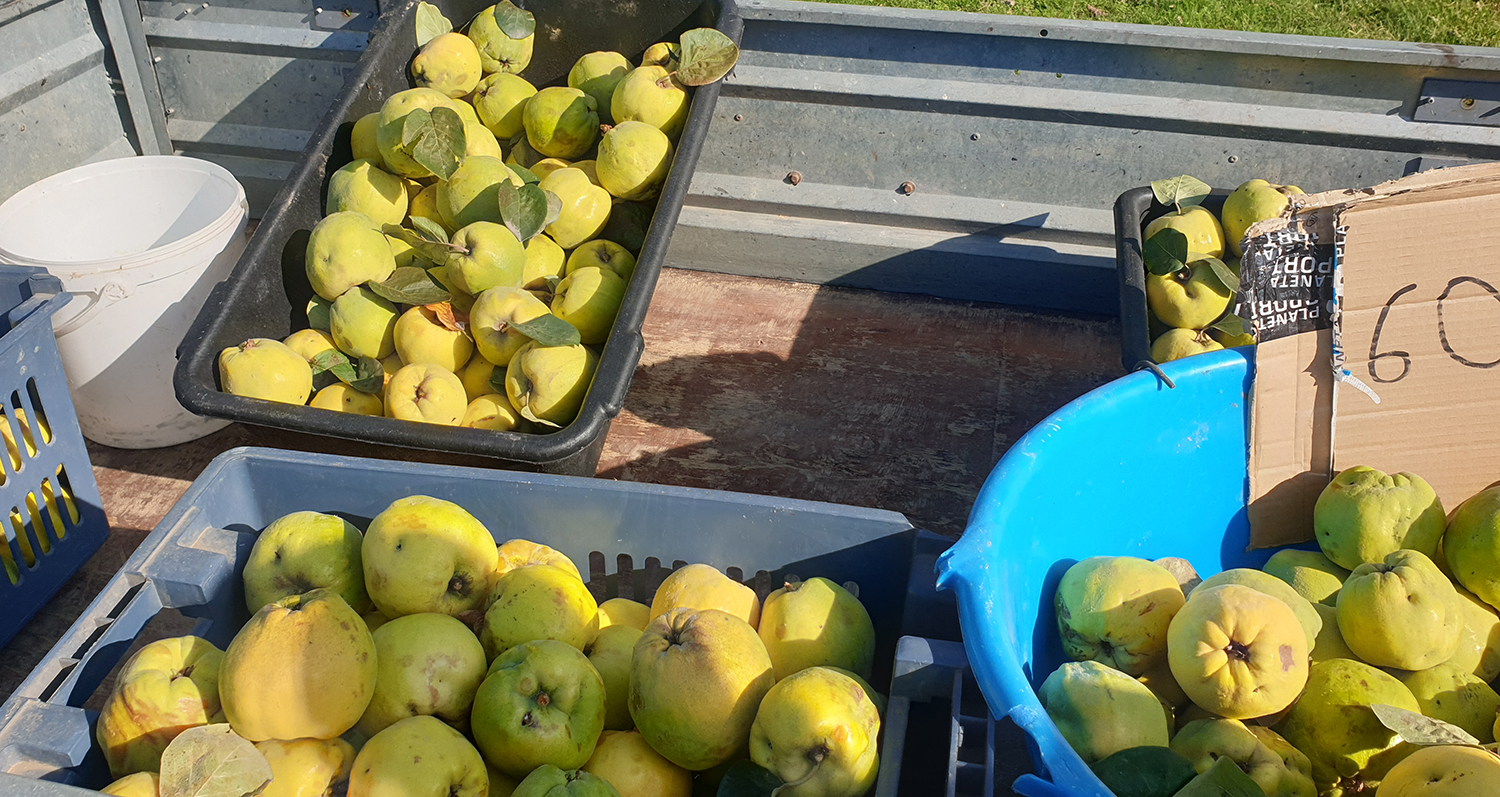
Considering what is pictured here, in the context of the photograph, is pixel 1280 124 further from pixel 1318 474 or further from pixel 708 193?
pixel 708 193

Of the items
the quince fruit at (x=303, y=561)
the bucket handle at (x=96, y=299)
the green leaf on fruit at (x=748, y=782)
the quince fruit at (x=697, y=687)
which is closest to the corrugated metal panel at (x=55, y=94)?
the bucket handle at (x=96, y=299)

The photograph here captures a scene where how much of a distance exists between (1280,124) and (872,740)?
2068 mm

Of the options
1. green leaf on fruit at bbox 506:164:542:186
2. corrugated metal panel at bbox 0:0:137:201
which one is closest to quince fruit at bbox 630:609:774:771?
green leaf on fruit at bbox 506:164:542:186

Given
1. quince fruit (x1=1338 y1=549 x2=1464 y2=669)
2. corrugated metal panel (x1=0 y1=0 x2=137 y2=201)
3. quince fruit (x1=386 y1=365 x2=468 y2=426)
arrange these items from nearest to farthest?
quince fruit (x1=1338 y1=549 x2=1464 y2=669) → quince fruit (x1=386 y1=365 x2=468 y2=426) → corrugated metal panel (x1=0 y1=0 x2=137 y2=201)

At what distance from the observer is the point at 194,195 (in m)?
2.75

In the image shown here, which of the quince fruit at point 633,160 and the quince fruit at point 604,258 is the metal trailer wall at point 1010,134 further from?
the quince fruit at point 604,258

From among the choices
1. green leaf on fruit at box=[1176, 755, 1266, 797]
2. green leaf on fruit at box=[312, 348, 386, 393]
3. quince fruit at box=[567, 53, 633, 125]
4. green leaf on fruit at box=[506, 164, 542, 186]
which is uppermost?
quince fruit at box=[567, 53, 633, 125]

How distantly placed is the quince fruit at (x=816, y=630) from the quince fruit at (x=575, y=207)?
121 centimetres

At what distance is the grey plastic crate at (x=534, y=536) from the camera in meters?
1.50

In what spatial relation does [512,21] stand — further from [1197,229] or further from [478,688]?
[478,688]

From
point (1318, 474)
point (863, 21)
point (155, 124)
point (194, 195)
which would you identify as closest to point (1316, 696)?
point (1318, 474)

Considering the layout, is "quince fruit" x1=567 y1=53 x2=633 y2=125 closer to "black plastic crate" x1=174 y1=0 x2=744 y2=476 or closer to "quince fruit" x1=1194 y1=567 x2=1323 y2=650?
"black plastic crate" x1=174 y1=0 x2=744 y2=476

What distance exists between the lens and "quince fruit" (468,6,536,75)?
275 centimetres

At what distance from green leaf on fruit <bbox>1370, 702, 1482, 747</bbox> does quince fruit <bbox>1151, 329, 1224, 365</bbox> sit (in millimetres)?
1025
